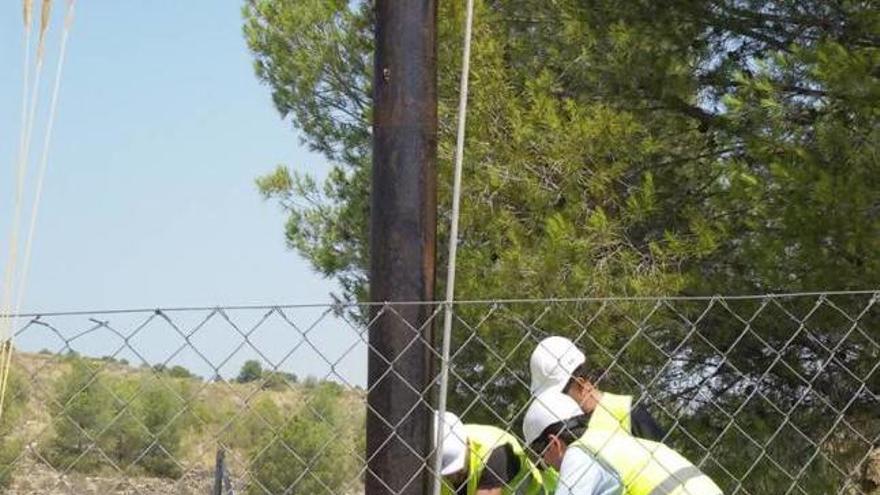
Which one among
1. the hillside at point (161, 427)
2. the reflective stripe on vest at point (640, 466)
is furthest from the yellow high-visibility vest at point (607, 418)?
the hillside at point (161, 427)

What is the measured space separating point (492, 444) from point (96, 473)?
11482mm

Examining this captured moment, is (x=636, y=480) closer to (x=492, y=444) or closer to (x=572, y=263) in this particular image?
(x=492, y=444)

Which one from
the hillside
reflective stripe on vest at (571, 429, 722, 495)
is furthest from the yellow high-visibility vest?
the hillside

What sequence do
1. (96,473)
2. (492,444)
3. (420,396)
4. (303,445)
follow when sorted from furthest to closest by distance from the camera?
(96,473) → (303,445) → (492,444) → (420,396)

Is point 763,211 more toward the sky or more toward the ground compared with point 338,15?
more toward the ground

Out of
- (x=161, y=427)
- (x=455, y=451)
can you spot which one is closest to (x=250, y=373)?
(x=455, y=451)

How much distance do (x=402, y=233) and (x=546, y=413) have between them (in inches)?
24.7

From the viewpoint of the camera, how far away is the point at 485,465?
11.9 ft

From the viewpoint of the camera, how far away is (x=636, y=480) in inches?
120

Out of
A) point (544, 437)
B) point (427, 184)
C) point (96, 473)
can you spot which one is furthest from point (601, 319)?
point (96, 473)

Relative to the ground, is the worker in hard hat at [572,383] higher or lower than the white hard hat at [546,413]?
higher

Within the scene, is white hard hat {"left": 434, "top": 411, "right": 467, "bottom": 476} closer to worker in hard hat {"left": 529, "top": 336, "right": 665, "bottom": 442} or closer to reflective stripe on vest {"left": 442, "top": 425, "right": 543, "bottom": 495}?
reflective stripe on vest {"left": 442, "top": 425, "right": 543, "bottom": 495}

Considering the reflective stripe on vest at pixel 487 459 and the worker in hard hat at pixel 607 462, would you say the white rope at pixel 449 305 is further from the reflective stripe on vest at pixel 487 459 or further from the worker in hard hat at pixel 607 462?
the reflective stripe on vest at pixel 487 459

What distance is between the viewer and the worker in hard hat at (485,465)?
3.59m
